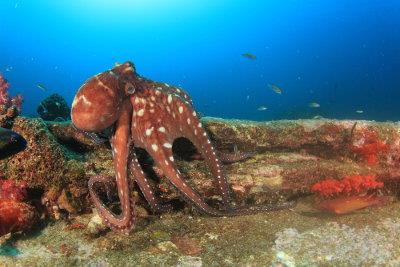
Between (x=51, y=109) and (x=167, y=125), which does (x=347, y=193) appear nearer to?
(x=167, y=125)

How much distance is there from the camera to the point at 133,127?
4516 millimetres

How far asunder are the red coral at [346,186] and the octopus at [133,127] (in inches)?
72.2

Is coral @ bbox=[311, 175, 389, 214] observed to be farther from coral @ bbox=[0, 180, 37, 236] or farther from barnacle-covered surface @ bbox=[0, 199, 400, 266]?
coral @ bbox=[0, 180, 37, 236]

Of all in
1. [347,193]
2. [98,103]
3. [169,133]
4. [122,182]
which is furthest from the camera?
[347,193]

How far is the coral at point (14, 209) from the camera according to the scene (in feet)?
15.1

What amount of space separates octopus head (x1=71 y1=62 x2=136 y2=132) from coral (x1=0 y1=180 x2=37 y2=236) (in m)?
1.47

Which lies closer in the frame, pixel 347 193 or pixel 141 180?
pixel 141 180

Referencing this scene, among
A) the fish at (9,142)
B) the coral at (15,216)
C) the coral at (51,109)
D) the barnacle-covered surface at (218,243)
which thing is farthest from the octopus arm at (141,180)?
the coral at (51,109)

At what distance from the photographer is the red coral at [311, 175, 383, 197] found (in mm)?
5875

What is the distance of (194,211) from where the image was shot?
525 cm

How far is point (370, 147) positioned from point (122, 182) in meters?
4.54

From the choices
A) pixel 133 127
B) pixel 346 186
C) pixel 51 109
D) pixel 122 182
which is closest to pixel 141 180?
pixel 122 182

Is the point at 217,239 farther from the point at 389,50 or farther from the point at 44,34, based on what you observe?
the point at 44,34

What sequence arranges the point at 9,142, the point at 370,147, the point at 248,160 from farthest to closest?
the point at 370,147 < the point at 248,160 < the point at 9,142
